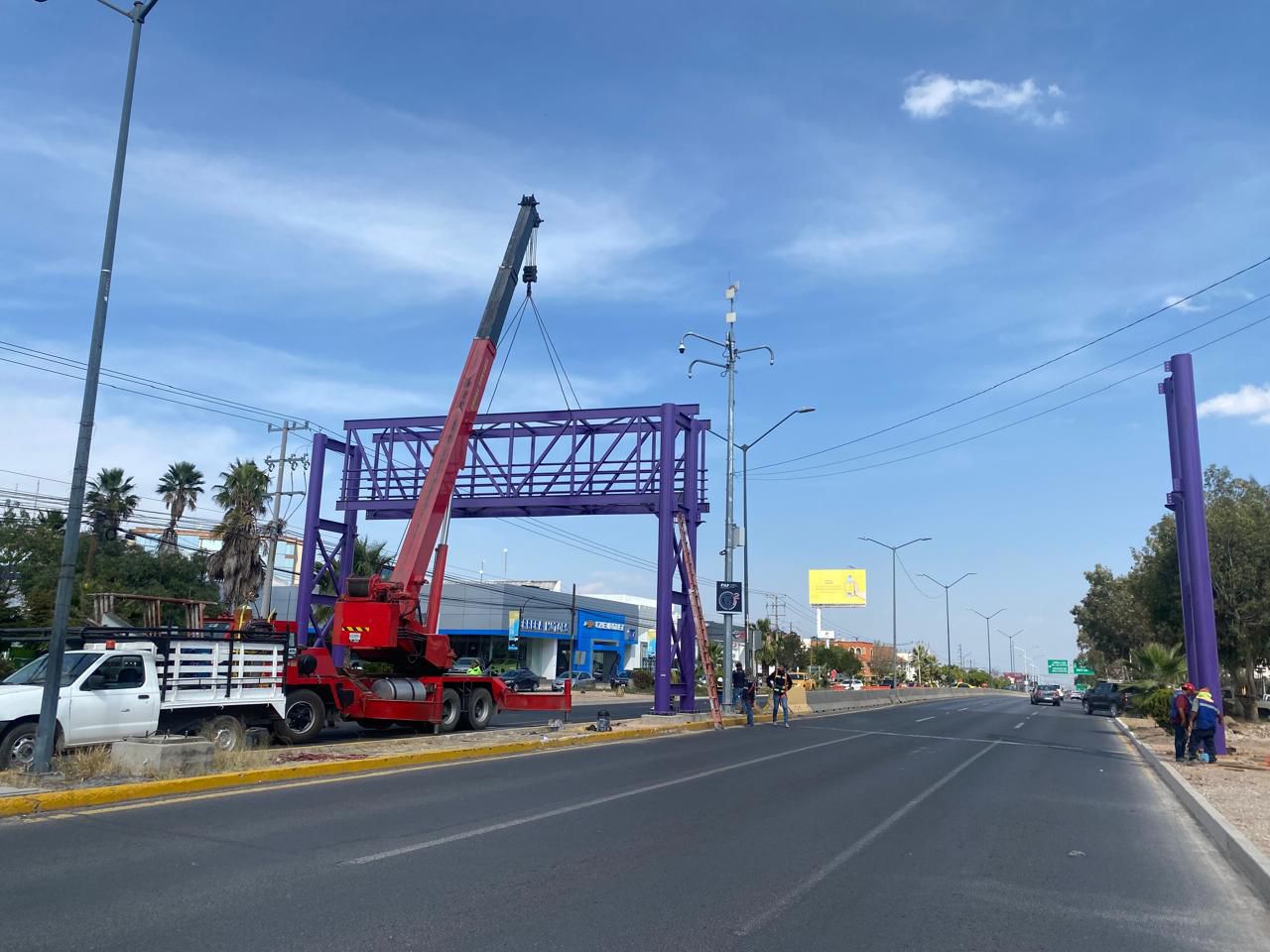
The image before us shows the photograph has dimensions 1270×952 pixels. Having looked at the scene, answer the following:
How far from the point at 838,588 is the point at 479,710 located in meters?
62.8

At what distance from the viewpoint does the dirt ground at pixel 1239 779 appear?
36.2 ft

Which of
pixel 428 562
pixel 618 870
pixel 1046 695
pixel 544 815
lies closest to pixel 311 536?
pixel 428 562

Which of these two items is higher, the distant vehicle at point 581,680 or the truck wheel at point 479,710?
the truck wheel at point 479,710

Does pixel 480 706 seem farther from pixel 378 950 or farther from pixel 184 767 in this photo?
pixel 378 950

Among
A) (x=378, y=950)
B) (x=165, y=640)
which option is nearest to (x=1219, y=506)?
(x=165, y=640)

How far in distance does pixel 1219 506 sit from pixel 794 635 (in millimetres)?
53737

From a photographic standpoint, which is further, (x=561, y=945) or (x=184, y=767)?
(x=184, y=767)

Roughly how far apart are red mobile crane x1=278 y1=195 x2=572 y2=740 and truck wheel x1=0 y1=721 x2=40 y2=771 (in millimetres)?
4984

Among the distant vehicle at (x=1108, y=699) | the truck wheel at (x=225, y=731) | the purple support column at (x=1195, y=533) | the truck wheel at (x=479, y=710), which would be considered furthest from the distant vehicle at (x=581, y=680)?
the truck wheel at (x=225, y=731)

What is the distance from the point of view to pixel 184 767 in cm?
1165

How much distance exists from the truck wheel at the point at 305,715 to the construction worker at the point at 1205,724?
54.3 ft

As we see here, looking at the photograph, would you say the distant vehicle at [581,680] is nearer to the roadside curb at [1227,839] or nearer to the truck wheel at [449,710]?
the truck wheel at [449,710]

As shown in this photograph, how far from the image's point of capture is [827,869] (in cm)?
822

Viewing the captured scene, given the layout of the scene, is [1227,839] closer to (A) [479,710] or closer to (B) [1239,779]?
(B) [1239,779]
